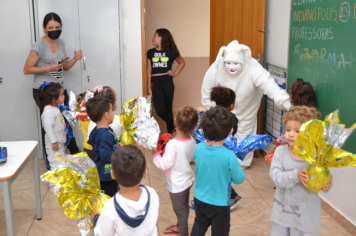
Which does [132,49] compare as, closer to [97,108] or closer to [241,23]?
[241,23]

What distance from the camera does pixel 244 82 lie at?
3473 millimetres

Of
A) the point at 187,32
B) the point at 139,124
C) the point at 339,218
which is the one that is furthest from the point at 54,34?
the point at 187,32

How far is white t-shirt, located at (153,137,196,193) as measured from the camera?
2.16 metres

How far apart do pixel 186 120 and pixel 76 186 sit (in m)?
0.76

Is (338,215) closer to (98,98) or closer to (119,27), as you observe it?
(98,98)

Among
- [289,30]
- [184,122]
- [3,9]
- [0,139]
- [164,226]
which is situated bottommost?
[164,226]

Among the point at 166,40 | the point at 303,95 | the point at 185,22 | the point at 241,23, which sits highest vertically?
the point at 185,22

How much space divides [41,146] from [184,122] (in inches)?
99.3

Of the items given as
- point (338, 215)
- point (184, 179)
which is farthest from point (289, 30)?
point (184, 179)

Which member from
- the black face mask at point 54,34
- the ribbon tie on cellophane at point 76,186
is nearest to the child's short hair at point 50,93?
the black face mask at point 54,34

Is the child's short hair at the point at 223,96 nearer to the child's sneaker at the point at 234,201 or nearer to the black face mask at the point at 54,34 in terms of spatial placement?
the child's sneaker at the point at 234,201

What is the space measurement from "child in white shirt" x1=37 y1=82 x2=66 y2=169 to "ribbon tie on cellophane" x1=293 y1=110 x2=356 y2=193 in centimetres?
225

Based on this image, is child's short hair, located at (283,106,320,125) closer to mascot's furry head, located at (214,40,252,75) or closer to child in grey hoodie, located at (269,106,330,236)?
child in grey hoodie, located at (269,106,330,236)

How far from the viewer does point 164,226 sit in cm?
265
